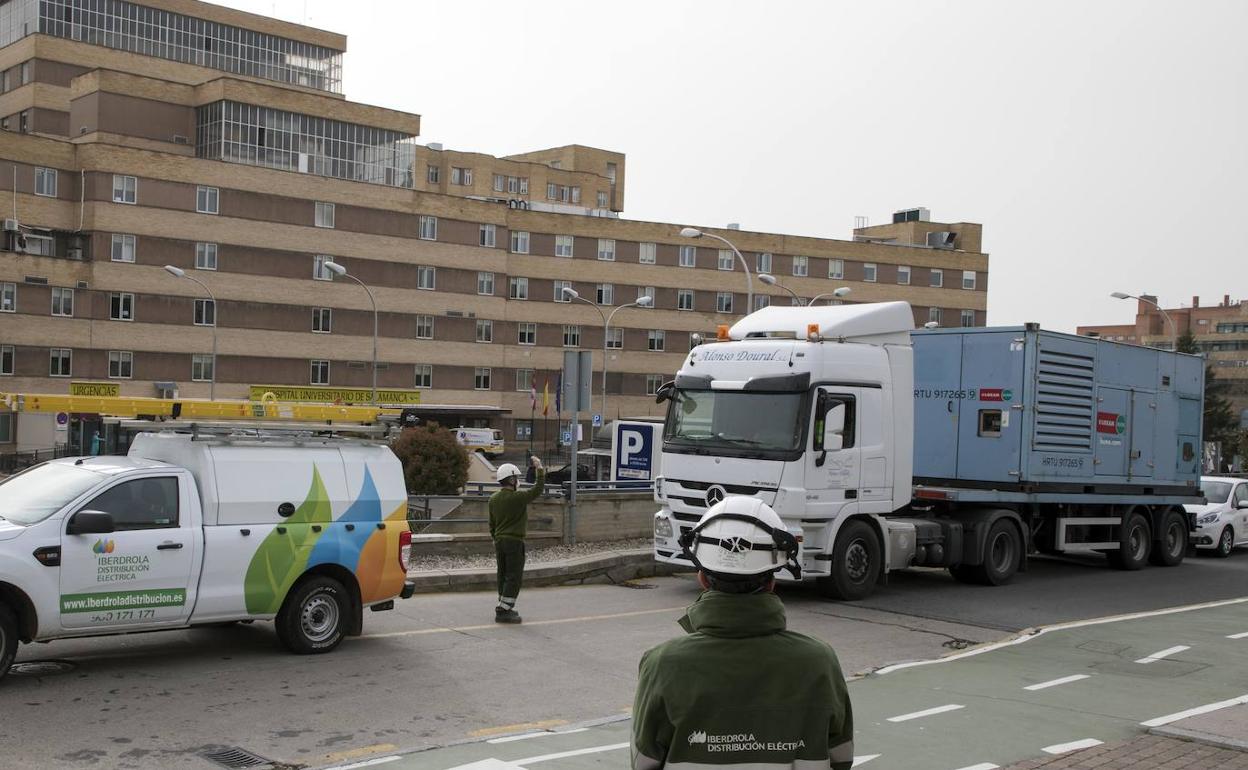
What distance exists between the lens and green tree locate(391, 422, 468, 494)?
110 feet

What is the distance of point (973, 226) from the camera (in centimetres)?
10656

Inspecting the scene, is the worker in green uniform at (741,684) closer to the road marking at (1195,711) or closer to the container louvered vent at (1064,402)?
the road marking at (1195,711)

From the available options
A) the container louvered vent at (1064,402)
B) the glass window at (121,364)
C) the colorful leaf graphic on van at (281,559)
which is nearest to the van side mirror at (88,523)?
the colorful leaf graphic on van at (281,559)

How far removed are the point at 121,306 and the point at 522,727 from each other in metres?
61.4

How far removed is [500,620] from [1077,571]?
38.9 ft

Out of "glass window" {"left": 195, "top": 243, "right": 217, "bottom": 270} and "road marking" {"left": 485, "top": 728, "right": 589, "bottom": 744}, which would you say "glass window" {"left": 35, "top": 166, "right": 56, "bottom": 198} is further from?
"road marking" {"left": 485, "top": 728, "right": 589, "bottom": 744}

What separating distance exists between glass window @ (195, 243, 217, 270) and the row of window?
15.8 feet

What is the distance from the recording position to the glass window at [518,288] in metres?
80.4

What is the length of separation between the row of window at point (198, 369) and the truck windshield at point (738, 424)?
1732 inches

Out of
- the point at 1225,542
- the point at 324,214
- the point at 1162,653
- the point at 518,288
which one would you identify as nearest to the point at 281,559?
the point at 1162,653

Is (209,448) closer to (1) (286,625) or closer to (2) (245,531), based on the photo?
(2) (245,531)

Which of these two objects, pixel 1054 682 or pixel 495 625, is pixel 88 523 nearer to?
pixel 495 625

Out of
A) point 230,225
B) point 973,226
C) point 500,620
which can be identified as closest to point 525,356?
point 230,225

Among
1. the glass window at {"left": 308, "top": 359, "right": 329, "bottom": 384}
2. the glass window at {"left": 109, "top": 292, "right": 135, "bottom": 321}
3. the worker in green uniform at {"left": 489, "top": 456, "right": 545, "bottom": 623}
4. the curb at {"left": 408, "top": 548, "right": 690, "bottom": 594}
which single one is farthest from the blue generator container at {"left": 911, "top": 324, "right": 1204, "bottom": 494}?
the glass window at {"left": 308, "top": 359, "right": 329, "bottom": 384}
